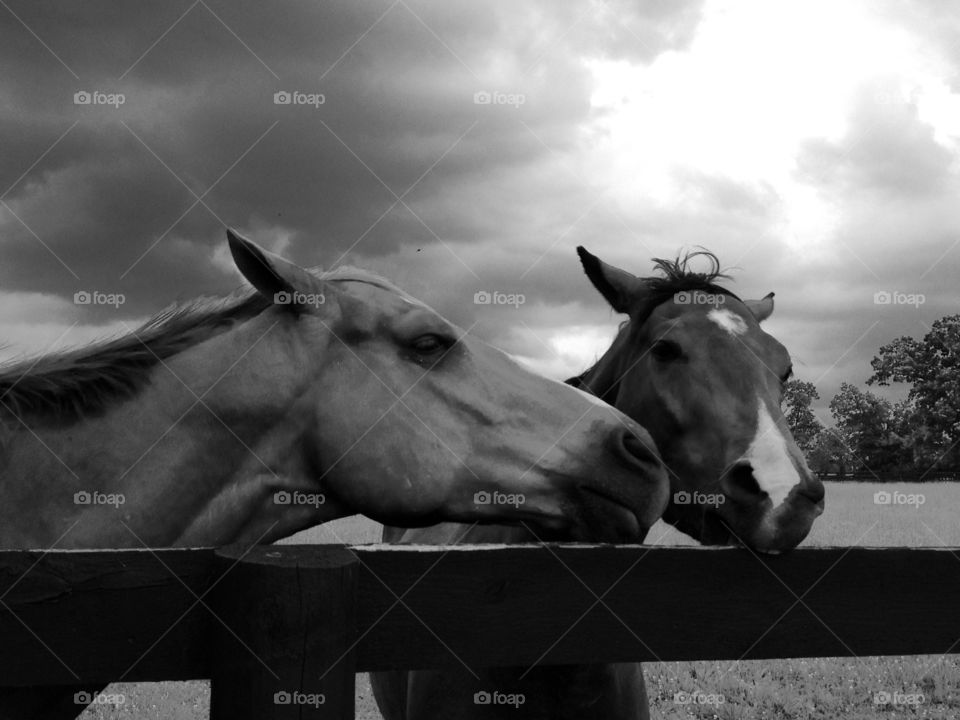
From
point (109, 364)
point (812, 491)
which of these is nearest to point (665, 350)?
point (812, 491)

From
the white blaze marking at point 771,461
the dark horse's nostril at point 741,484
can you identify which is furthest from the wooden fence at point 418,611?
the dark horse's nostril at point 741,484

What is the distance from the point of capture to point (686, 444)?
12.0 ft

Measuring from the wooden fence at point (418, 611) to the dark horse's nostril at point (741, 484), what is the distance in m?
0.91

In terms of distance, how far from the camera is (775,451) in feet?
10.7

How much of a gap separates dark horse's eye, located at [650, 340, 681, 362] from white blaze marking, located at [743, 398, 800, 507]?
0.50m

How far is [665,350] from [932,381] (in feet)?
176

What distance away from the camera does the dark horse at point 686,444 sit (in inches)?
126

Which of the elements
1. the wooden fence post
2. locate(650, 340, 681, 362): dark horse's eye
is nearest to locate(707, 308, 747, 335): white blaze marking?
locate(650, 340, 681, 362): dark horse's eye

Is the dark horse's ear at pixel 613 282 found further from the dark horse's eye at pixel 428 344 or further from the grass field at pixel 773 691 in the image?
the grass field at pixel 773 691

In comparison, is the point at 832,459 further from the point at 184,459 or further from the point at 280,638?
the point at 280,638

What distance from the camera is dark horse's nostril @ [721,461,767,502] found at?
3.21 meters

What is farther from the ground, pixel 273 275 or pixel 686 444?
pixel 273 275

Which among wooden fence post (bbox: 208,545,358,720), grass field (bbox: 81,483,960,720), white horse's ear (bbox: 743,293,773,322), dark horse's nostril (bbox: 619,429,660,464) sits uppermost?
white horse's ear (bbox: 743,293,773,322)

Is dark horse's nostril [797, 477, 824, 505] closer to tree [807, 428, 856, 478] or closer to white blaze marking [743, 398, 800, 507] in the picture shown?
white blaze marking [743, 398, 800, 507]
